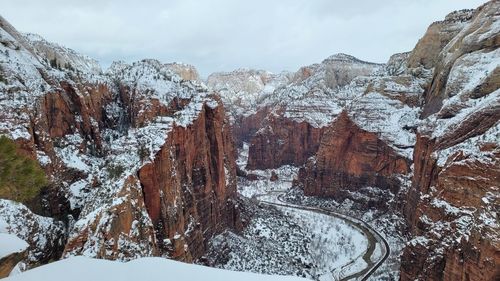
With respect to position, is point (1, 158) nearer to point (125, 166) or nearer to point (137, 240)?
point (137, 240)

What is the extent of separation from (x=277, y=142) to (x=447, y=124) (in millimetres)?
74155

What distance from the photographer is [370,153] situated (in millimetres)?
67250

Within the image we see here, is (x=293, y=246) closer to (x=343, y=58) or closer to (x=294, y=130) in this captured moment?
(x=294, y=130)

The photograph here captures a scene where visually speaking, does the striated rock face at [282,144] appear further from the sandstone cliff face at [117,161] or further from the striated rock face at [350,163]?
the sandstone cliff face at [117,161]

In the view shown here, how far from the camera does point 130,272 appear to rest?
26.2 feet

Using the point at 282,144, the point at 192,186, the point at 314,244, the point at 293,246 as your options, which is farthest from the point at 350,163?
the point at 282,144

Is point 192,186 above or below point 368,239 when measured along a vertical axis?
above

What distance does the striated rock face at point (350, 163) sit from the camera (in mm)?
64188

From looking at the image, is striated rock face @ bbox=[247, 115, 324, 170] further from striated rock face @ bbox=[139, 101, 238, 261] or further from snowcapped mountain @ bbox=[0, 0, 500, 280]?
striated rock face @ bbox=[139, 101, 238, 261]

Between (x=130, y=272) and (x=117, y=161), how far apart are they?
2309 centimetres

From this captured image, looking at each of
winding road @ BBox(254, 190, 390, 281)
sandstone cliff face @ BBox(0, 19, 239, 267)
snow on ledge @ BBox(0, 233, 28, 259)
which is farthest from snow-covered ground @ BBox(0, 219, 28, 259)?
winding road @ BBox(254, 190, 390, 281)

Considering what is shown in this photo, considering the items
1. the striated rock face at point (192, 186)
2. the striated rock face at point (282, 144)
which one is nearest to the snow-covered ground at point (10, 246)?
the striated rock face at point (192, 186)

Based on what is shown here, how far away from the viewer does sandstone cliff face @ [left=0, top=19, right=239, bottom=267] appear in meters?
24.6

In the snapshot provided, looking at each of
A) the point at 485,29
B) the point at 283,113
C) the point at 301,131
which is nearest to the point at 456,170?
the point at 485,29
